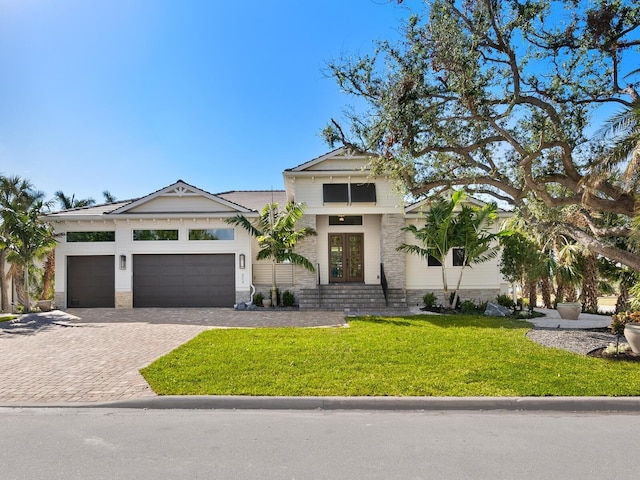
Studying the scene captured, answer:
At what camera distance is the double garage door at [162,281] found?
728 inches

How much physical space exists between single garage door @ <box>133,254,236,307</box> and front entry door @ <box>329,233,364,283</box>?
453 centimetres

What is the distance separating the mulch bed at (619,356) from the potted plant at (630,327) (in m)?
0.20

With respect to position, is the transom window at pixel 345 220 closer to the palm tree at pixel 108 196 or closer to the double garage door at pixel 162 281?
the double garage door at pixel 162 281

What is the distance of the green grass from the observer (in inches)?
250

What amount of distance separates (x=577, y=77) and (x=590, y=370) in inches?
305

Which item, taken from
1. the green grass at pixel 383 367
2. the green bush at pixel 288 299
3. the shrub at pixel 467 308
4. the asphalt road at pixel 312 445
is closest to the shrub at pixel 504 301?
the shrub at pixel 467 308

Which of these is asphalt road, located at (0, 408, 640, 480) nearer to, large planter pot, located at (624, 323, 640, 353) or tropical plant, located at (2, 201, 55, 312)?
large planter pot, located at (624, 323, 640, 353)

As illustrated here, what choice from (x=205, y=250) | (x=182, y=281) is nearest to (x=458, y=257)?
(x=205, y=250)

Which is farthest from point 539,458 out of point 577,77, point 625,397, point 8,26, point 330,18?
point 8,26

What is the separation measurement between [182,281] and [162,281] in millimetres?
882

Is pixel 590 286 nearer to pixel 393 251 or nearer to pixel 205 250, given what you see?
pixel 393 251

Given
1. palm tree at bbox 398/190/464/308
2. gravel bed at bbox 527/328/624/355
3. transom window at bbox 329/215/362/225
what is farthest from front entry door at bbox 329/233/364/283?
gravel bed at bbox 527/328/624/355

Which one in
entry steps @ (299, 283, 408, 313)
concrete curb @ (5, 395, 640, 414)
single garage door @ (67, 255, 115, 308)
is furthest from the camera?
single garage door @ (67, 255, 115, 308)

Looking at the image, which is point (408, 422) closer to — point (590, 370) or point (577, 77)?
point (590, 370)
